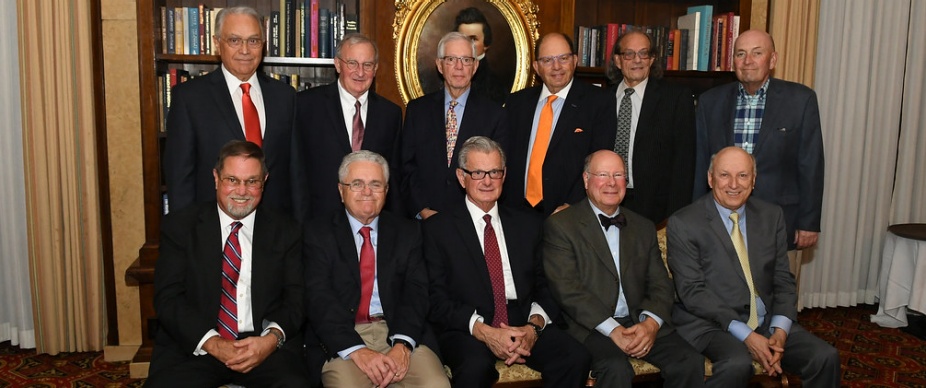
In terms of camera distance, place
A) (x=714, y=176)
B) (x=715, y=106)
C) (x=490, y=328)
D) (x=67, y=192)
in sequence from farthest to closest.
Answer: (x=67, y=192)
(x=715, y=106)
(x=714, y=176)
(x=490, y=328)

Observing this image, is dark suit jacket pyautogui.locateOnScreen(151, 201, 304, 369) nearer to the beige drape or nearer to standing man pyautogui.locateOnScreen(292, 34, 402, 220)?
standing man pyautogui.locateOnScreen(292, 34, 402, 220)

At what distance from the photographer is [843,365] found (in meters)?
4.70

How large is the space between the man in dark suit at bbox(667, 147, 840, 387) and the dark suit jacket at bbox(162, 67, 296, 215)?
1922 millimetres

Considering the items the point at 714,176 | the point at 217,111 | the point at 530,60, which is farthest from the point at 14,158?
the point at 714,176

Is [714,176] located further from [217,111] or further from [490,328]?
[217,111]

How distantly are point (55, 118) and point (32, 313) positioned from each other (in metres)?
1.24

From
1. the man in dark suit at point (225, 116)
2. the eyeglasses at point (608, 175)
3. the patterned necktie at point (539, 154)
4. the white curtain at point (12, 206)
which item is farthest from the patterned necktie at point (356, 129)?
the white curtain at point (12, 206)

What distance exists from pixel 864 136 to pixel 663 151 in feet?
8.67

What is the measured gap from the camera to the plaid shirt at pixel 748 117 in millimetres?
4117

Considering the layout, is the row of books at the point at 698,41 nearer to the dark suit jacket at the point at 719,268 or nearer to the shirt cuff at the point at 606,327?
the dark suit jacket at the point at 719,268

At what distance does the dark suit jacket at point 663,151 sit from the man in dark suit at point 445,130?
74cm

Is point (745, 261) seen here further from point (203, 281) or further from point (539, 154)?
point (203, 281)

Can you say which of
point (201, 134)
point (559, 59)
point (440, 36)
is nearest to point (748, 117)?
point (559, 59)

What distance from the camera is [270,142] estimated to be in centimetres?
369
